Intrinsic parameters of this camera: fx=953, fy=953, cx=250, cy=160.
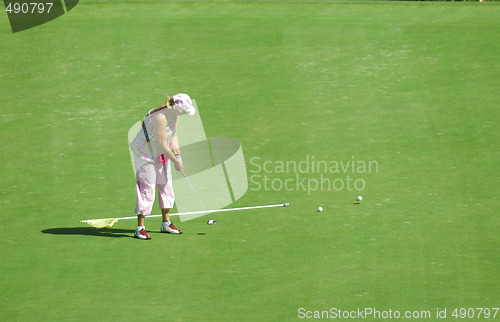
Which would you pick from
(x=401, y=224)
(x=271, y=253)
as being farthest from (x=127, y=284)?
(x=401, y=224)

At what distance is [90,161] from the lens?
18.3m

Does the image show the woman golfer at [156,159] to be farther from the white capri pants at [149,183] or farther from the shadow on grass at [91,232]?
the shadow on grass at [91,232]

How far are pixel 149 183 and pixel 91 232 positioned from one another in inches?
53.3

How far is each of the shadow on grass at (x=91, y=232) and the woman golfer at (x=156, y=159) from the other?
1.21 feet

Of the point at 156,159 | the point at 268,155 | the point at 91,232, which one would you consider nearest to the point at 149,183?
the point at 156,159

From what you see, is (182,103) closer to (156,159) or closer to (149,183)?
(156,159)

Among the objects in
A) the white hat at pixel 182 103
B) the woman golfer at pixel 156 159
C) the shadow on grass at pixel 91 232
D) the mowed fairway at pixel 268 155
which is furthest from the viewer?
the shadow on grass at pixel 91 232

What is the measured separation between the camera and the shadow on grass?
15.1 m

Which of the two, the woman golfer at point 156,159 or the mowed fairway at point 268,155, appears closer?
the mowed fairway at point 268,155

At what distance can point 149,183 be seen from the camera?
583 inches

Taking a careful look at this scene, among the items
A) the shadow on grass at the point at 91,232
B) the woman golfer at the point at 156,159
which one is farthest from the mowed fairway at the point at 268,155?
the woman golfer at the point at 156,159

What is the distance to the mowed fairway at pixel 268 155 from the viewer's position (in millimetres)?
13023

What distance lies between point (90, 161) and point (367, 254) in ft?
21.5

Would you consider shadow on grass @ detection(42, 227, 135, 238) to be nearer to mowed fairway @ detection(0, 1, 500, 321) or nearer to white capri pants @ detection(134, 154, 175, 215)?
mowed fairway @ detection(0, 1, 500, 321)
